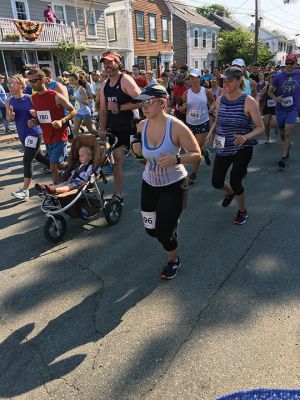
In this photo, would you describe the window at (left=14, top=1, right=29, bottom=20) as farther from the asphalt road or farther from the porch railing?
the asphalt road

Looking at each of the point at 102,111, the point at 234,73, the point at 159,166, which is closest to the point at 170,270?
the point at 159,166

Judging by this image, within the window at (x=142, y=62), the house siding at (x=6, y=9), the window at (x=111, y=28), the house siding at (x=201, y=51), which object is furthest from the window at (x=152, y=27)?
the house siding at (x=6, y=9)

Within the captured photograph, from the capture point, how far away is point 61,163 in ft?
18.7

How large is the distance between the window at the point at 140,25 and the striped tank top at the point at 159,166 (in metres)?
27.7

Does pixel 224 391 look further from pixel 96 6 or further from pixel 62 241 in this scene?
pixel 96 6

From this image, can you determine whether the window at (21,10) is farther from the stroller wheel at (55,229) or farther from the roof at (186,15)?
the roof at (186,15)

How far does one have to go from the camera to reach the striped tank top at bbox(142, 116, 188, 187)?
3.04 m

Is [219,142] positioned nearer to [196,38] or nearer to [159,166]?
[159,166]

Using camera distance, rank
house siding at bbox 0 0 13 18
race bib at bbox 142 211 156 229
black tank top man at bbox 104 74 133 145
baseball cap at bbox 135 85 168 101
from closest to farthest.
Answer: baseball cap at bbox 135 85 168 101 < race bib at bbox 142 211 156 229 < black tank top man at bbox 104 74 133 145 < house siding at bbox 0 0 13 18

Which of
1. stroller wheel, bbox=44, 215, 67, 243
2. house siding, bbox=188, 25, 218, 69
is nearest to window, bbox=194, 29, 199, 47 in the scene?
house siding, bbox=188, 25, 218, 69

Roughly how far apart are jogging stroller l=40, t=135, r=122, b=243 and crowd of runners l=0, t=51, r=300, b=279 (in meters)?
0.15

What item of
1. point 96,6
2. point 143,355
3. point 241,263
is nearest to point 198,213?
point 241,263

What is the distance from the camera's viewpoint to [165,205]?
3164mm

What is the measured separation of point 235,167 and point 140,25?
27493 mm
